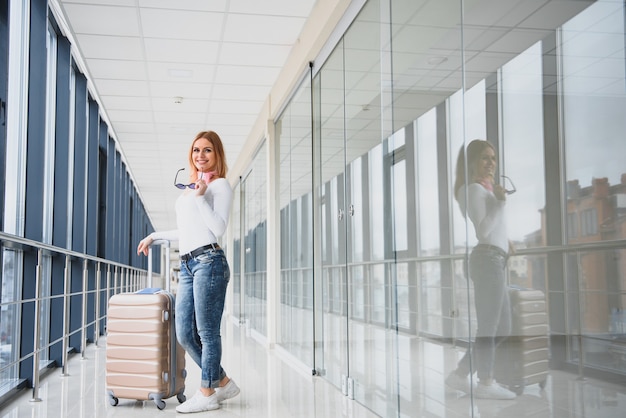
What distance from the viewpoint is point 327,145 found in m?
4.87

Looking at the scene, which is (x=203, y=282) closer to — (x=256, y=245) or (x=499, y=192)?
(x=499, y=192)

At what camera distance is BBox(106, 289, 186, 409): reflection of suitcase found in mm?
3619

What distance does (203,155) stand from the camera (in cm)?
370

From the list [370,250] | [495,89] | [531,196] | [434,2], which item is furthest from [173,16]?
[531,196]

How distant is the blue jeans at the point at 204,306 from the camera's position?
3.45 metres

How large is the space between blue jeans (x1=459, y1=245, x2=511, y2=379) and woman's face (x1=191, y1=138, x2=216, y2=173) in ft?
6.30

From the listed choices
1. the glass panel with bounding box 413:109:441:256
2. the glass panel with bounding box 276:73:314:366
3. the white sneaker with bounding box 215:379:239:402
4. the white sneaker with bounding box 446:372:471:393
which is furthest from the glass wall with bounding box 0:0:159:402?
the white sneaker with bounding box 446:372:471:393

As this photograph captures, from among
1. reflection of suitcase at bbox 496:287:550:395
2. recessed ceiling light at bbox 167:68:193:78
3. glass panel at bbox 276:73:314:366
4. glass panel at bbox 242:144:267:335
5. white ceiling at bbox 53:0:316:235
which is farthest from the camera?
glass panel at bbox 242:144:267:335

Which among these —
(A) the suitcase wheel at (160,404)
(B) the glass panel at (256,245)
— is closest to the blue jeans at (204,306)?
(A) the suitcase wheel at (160,404)

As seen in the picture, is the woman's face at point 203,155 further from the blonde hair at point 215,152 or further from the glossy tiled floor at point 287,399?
Answer: the glossy tiled floor at point 287,399

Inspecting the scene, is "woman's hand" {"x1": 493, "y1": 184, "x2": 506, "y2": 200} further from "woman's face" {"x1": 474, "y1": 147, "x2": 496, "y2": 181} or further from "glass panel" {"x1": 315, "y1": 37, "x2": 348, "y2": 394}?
"glass panel" {"x1": 315, "y1": 37, "x2": 348, "y2": 394}

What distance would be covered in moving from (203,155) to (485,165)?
6.56ft

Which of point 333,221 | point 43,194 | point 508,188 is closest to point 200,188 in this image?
point 333,221

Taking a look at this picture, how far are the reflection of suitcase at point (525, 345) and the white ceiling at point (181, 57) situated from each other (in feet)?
11.5
